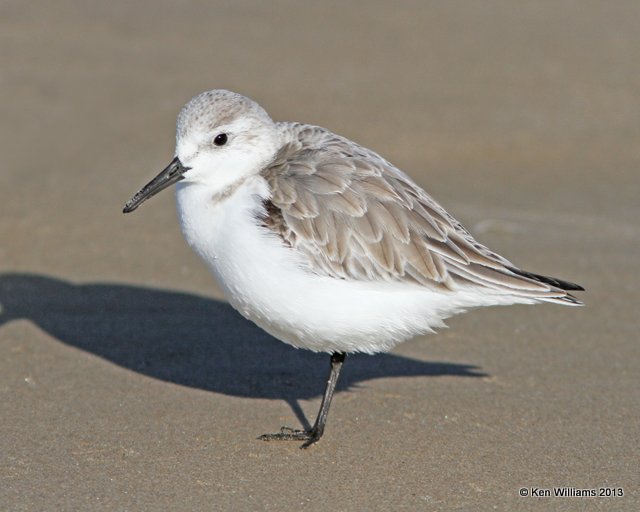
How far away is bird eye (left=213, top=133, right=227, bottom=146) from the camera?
193 inches

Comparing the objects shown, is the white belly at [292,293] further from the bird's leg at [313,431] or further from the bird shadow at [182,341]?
the bird shadow at [182,341]

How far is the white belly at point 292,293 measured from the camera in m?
4.67

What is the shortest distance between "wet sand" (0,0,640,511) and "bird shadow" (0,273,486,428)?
0.02 m

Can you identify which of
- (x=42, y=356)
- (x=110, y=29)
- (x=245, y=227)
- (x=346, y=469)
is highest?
(x=110, y=29)

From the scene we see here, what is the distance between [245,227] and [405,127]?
4484mm

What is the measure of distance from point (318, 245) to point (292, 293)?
27cm

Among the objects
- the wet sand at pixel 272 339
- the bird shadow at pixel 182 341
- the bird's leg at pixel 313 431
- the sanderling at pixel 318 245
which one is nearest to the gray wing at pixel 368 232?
the sanderling at pixel 318 245

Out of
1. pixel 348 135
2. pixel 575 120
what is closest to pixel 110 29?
pixel 348 135

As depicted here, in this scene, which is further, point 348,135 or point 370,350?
point 348,135

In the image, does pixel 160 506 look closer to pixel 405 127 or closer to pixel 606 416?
pixel 606 416

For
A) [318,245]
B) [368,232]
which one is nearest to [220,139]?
[318,245]

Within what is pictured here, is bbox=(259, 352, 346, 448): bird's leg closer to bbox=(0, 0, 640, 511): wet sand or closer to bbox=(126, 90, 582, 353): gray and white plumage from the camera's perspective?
bbox=(0, 0, 640, 511): wet sand

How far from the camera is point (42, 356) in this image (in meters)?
5.66

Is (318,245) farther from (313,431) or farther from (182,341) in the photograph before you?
(182,341)
